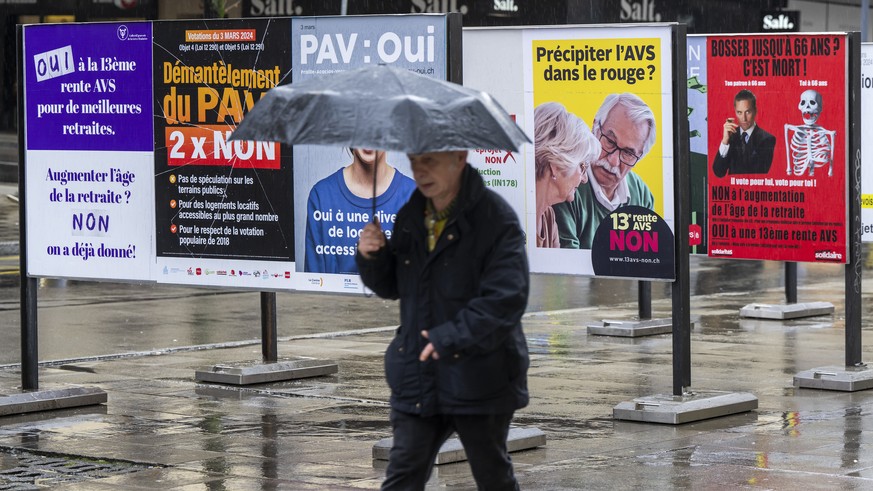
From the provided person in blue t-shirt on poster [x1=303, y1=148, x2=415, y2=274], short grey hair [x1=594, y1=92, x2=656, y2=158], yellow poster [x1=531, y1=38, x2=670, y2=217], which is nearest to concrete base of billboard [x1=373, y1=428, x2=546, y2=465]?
person in blue t-shirt on poster [x1=303, y1=148, x2=415, y2=274]

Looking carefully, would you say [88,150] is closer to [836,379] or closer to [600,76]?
[600,76]

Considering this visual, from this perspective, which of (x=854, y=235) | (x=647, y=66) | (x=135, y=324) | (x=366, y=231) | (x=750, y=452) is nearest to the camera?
(x=366, y=231)

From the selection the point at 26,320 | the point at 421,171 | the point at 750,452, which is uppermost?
the point at 421,171

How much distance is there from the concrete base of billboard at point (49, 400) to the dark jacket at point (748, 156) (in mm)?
5037

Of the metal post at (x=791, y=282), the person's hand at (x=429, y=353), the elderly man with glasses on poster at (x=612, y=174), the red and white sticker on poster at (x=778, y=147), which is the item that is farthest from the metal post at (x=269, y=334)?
the person's hand at (x=429, y=353)

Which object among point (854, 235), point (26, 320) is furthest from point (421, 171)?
point (854, 235)

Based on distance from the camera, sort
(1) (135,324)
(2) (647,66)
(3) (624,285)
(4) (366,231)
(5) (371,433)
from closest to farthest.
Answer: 1. (4) (366,231)
2. (5) (371,433)
3. (2) (647,66)
4. (1) (135,324)
5. (3) (624,285)

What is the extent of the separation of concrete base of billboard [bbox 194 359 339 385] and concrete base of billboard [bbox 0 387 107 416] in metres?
1.09

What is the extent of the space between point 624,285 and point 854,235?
315 inches

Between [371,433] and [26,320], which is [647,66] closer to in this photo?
[371,433]

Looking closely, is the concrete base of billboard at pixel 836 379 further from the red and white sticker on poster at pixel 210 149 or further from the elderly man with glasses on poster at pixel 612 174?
the red and white sticker on poster at pixel 210 149

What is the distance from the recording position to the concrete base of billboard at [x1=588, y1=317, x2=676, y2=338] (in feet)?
46.2

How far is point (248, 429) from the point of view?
9445mm

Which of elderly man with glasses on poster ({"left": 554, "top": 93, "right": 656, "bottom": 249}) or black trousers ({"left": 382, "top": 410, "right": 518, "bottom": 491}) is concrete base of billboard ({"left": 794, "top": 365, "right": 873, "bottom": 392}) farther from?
black trousers ({"left": 382, "top": 410, "right": 518, "bottom": 491})
